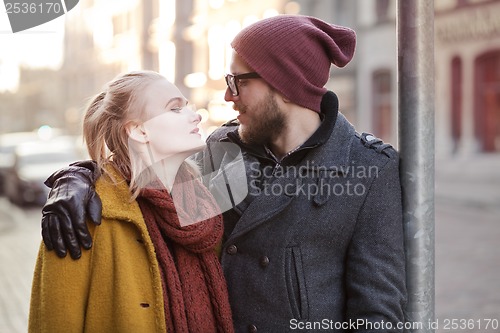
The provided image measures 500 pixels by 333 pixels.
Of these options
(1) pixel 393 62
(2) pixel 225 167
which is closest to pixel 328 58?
(2) pixel 225 167

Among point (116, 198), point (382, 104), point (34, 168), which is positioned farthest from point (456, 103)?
point (116, 198)

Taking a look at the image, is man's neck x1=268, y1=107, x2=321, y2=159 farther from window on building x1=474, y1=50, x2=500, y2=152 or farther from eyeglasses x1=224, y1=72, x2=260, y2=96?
window on building x1=474, y1=50, x2=500, y2=152

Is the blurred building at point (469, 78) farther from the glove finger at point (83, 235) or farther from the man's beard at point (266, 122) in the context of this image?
the glove finger at point (83, 235)

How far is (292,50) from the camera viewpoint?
263 cm

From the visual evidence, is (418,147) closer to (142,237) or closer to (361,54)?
(142,237)

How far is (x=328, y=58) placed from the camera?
8.94ft

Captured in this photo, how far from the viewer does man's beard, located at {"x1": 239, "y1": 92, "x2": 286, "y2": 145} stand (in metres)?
2.68

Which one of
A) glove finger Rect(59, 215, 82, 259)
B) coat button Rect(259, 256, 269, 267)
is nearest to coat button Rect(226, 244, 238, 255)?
coat button Rect(259, 256, 269, 267)

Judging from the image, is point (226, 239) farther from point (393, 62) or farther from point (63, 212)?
point (393, 62)

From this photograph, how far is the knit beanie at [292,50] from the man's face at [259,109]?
5 centimetres

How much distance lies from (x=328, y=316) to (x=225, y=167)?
2.32 feet

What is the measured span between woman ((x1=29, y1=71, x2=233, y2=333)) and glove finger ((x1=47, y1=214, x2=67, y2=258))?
0.14 ft

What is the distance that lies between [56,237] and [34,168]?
16612mm

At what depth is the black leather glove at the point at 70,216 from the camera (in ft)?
7.23
